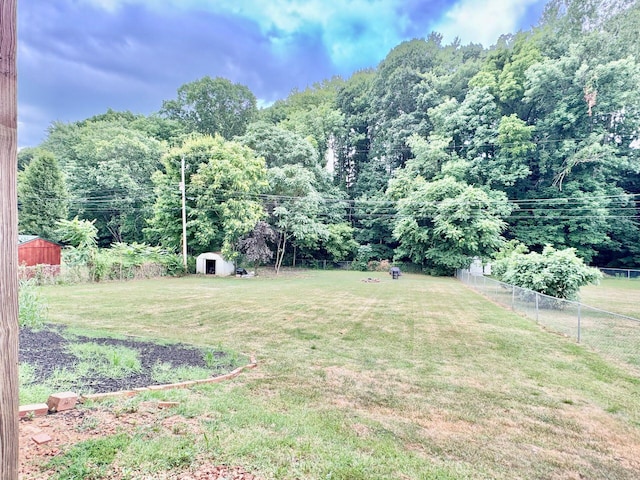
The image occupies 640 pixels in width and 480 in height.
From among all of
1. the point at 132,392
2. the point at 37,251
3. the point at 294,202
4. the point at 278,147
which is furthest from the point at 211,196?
the point at 132,392

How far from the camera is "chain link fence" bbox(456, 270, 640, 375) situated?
A: 6.19 m

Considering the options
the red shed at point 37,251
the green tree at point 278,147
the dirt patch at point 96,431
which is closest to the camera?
the dirt patch at point 96,431

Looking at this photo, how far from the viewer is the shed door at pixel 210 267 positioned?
2239 centimetres

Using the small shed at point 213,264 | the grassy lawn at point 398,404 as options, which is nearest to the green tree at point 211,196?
the small shed at point 213,264

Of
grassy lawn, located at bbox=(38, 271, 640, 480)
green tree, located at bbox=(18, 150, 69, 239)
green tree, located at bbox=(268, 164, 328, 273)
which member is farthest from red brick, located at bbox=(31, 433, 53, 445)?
green tree, located at bbox=(18, 150, 69, 239)

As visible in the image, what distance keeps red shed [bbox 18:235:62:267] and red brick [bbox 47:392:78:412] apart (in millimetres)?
19747

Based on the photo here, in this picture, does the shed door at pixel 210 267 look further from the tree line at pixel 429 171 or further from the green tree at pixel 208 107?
the green tree at pixel 208 107

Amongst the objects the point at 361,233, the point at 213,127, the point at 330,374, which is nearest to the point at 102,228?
the point at 213,127

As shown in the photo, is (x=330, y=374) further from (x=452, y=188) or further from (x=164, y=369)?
(x=452, y=188)

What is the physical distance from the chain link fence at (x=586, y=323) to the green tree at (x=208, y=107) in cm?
3636

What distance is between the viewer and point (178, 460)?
235 cm

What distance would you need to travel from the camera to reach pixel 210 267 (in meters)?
22.5

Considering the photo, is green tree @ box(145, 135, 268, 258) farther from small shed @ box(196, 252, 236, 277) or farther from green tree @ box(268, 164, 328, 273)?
green tree @ box(268, 164, 328, 273)

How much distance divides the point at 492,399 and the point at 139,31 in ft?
20.5
